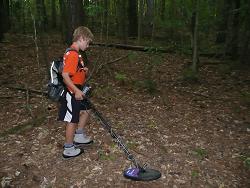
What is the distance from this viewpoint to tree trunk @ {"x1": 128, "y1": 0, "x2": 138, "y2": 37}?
60.4ft

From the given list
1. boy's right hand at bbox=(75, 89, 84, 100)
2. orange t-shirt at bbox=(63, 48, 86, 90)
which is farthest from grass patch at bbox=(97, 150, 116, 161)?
orange t-shirt at bbox=(63, 48, 86, 90)

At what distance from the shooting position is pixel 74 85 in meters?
5.48

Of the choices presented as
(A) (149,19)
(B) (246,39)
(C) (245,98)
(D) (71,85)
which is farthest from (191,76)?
(A) (149,19)

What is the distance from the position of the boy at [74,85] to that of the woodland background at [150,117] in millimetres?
553

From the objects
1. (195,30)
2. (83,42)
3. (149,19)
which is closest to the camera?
(83,42)

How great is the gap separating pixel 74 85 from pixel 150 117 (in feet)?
9.70

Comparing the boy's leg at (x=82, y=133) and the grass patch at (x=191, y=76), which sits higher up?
the grass patch at (x=191, y=76)

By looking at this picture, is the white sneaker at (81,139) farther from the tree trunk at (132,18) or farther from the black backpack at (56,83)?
the tree trunk at (132,18)

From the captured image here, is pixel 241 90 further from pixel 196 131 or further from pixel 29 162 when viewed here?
pixel 29 162

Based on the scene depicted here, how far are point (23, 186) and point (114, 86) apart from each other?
496 cm

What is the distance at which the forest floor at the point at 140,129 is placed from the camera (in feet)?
18.9

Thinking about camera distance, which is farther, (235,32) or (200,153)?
(235,32)

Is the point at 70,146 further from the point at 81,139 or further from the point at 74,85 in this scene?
the point at 74,85

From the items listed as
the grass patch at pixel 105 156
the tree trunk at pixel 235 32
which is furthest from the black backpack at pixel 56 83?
the tree trunk at pixel 235 32
